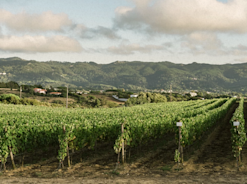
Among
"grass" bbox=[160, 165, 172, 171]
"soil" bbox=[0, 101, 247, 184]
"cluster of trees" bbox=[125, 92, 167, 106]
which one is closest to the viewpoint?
"soil" bbox=[0, 101, 247, 184]

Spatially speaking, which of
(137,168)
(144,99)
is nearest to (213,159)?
(137,168)

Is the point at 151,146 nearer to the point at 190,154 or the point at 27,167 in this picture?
the point at 190,154

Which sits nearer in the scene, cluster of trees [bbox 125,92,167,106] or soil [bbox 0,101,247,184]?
soil [bbox 0,101,247,184]

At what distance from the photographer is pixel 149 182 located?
1081 cm

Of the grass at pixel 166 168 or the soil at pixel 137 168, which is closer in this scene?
the soil at pixel 137 168

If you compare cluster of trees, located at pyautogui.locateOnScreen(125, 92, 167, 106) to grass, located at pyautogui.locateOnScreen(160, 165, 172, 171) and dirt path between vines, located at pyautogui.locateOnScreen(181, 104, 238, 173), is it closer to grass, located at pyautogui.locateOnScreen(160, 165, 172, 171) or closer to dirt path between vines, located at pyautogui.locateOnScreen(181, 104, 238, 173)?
dirt path between vines, located at pyautogui.locateOnScreen(181, 104, 238, 173)

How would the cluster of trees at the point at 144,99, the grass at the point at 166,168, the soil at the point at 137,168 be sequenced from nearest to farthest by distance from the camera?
the soil at the point at 137,168
the grass at the point at 166,168
the cluster of trees at the point at 144,99

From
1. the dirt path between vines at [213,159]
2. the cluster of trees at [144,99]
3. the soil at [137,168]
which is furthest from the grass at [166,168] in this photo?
the cluster of trees at [144,99]

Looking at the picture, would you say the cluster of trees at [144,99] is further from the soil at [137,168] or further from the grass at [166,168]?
the grass at [166,168]

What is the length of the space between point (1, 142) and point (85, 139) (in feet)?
15.4

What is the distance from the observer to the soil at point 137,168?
1145cm

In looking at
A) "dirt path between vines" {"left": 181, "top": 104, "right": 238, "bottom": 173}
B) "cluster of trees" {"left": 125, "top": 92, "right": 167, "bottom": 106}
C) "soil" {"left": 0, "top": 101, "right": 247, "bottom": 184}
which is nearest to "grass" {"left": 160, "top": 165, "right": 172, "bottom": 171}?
"soil" {"left": 0, "top": 101, "right": 247, "bottom": 184}

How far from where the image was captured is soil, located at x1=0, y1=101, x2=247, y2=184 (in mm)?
11445

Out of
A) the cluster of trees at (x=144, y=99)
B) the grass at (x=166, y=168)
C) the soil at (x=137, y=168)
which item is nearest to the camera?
the soil at (x=137, y=168)
